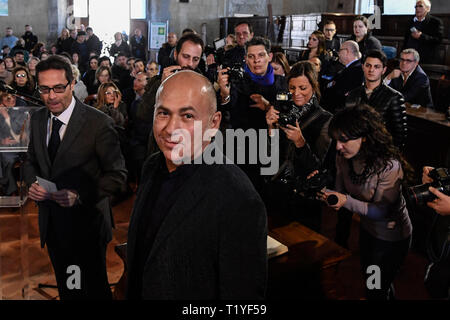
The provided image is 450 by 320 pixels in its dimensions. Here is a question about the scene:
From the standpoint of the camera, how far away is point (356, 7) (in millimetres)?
15414

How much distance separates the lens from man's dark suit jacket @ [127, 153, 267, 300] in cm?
125

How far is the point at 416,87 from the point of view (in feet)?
15.8

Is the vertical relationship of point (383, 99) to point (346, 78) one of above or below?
below

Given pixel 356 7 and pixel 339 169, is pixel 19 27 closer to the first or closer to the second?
pixel 356 7

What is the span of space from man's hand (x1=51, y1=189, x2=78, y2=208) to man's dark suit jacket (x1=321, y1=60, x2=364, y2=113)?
311 centimetres

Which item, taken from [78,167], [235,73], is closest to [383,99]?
[235,73]

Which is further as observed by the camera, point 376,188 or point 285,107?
point 285,107

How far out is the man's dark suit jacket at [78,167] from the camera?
2377 millimetres

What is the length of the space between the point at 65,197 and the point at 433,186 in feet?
5.75

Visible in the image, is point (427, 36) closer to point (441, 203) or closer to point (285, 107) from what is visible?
point (285, 107)

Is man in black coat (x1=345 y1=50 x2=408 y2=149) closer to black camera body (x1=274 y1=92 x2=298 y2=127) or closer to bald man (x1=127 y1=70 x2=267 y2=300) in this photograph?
black camera body (x1=274 y1=92 x2=298 y2=127)

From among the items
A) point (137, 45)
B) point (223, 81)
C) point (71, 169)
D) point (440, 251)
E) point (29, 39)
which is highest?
point (29, 39)

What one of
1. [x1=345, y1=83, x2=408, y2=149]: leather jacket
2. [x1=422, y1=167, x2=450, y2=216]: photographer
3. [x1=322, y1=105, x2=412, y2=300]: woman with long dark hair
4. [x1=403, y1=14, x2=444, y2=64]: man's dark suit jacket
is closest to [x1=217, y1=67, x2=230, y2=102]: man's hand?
[x1=322, y1=105, x2=412, y2=300]: woman with long dark hair

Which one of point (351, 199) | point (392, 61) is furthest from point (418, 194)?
point (392, 61)
